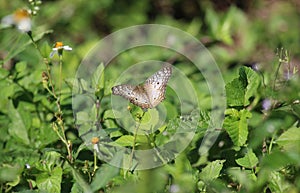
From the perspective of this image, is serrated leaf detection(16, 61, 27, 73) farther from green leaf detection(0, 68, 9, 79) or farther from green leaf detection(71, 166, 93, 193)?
green leaf detection(71, 166, 93, 193)

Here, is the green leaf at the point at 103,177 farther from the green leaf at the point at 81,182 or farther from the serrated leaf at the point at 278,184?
the serrated leaf at the point at 278,184

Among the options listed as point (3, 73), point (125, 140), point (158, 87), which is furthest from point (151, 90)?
point (3, 73)

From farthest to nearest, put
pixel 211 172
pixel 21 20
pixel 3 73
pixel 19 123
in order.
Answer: pixel 21 20 → pixel 3 73 → pixel 19 123 → pixel 211 172

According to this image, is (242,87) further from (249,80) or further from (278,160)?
(278,160)

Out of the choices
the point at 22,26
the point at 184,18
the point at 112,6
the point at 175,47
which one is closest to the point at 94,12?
the point at 112,6

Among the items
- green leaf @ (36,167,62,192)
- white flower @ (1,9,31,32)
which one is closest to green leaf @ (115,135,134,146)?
green leaf @ (36,167,62,192)

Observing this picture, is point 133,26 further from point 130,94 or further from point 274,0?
point 130,94
